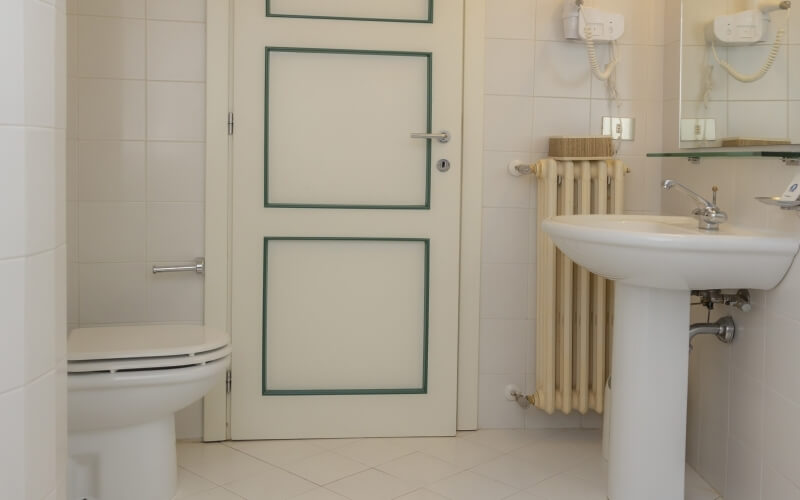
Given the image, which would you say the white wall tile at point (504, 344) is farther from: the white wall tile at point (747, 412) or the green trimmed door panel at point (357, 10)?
the green trimmed door panel at point (357, 10)

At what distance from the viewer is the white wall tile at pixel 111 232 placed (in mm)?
2920

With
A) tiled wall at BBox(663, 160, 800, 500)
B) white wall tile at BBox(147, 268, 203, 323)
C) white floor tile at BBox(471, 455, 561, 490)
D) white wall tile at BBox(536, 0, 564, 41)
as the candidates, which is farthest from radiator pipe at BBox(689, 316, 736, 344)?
white wall tile at BBox(147, 268, 203, 323)

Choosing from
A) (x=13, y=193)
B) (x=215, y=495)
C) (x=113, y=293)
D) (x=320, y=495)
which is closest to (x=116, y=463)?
(x=215, y=495)

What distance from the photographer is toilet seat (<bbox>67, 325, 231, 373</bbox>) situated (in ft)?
7.76

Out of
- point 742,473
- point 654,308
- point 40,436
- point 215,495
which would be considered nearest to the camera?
point 40,436

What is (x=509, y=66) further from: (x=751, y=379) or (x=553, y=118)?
(x=751, y=379)

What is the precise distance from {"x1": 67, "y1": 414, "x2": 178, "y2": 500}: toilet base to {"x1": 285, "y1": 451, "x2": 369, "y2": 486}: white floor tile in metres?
0.46

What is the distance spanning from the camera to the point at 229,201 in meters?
2.97

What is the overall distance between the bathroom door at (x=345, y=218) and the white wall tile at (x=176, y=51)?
0.41 feet

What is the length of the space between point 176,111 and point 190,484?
119cm

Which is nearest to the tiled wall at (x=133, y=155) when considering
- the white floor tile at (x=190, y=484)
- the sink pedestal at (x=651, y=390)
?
the white floor tile at (x=190, y=484)

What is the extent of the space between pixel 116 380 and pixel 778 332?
5.56 ft

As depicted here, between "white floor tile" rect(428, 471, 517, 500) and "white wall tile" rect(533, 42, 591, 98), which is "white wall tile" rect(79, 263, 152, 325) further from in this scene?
"white wall tile" rect(533, 42, 591, 98)

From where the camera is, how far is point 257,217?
2.98m
